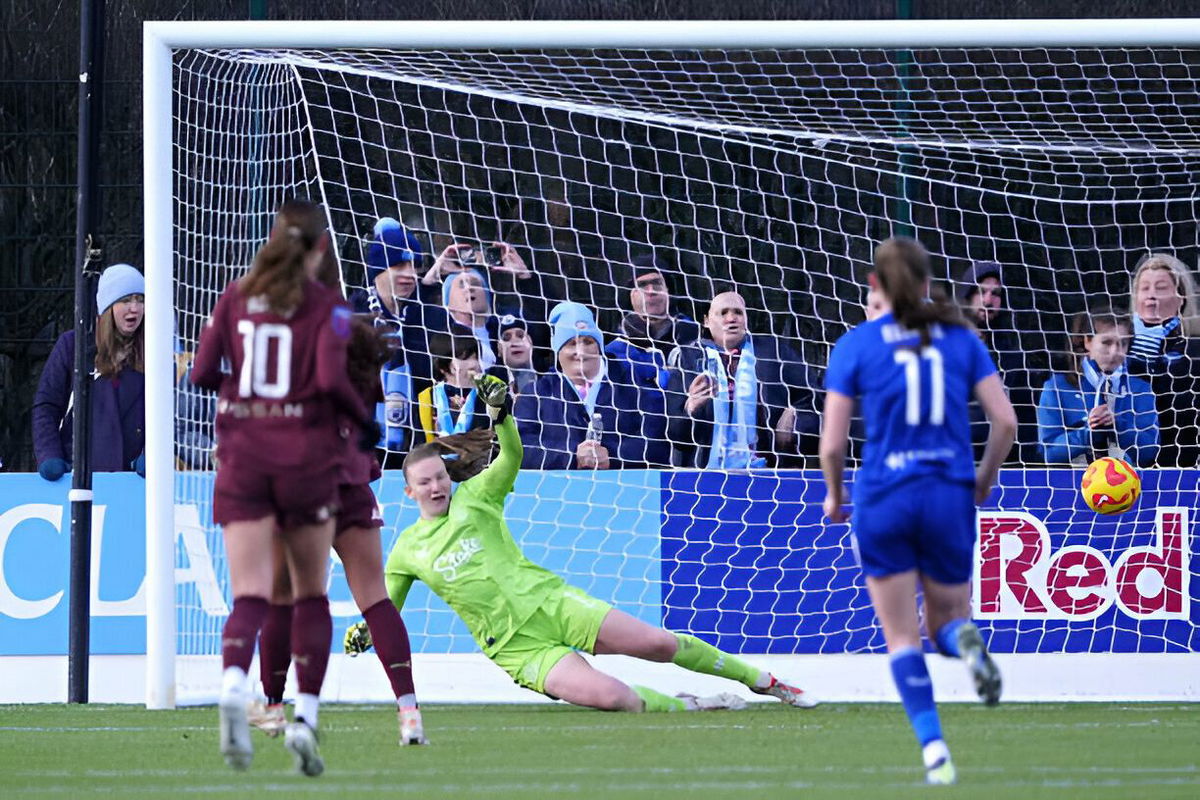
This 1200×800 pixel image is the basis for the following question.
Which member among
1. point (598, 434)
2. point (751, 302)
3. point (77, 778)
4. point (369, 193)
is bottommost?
point (77, 778)

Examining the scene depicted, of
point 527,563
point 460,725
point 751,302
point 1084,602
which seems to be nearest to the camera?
point 460,725

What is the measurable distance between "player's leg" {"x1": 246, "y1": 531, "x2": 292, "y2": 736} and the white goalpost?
200 centimetres

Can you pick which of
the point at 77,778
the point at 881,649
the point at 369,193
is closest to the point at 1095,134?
the point at 881,649

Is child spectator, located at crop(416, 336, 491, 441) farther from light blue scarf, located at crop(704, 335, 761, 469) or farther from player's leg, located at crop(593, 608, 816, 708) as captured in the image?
player's leg, located at crop(593, 608, 816, 708)

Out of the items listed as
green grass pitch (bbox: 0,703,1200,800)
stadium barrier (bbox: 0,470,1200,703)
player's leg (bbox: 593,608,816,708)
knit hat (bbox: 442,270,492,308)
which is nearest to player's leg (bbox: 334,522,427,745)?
green grass pitch (bbox: 0,703,1200,800)

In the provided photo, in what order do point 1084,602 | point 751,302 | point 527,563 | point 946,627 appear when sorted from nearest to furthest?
→ 1. point 946,627
2. point 527,563
3. point 1084,602
4. point 751,302

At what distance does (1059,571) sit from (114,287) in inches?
199

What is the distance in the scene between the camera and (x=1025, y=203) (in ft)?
35.5

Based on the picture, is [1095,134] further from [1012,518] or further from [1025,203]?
[1012,518]

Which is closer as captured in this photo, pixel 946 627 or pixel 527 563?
pixel 946 627

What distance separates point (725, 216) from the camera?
10.6 metres

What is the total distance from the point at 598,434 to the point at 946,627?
4.56 meters

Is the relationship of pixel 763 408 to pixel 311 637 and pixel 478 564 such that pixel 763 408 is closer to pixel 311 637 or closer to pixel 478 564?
pixel 478 564

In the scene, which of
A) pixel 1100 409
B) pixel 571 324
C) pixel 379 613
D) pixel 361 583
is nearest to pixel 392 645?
pixel 379 613
